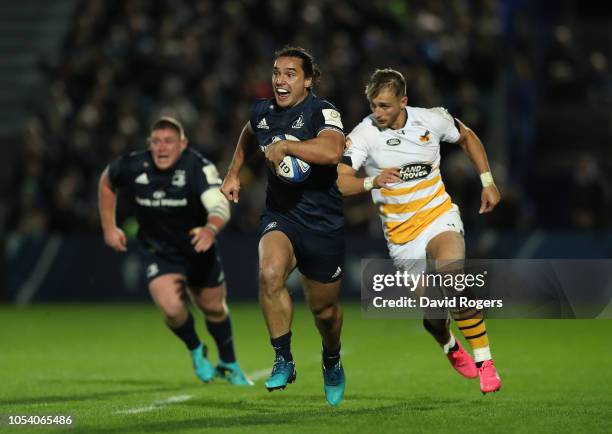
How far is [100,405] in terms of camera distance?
904 cm

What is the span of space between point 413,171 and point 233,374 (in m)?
2.52

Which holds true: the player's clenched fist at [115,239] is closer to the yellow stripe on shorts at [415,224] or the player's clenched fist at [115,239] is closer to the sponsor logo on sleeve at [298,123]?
the yellow stripe on shorts at [415,224]

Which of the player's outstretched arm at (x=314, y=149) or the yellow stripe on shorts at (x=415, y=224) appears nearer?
the player's outstretched arm at (x=314, y=149)

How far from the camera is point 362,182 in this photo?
8.90 metres

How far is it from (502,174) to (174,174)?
9181 millimetres

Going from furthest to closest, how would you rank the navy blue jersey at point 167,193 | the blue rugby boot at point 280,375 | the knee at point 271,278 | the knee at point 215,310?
the knee at point 215,310 → the navy blue jersey at point 167,193 → the knee at point 271,278 → the blue rugby boot at point 280,375

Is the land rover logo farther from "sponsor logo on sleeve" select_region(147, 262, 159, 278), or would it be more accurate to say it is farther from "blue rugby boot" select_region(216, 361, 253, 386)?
"sponsor logo on sleeve" select_region(147, 262, 159, 278)

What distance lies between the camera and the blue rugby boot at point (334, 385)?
8.82 metres

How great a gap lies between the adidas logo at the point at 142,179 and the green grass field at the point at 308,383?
1643mm

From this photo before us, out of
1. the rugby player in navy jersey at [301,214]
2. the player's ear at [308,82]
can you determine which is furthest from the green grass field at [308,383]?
the player's ear at [308,82]

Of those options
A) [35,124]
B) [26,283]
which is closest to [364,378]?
[26,283]

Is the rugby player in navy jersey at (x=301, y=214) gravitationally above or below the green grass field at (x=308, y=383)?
above

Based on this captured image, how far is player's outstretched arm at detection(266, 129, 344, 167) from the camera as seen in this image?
26.7 feet

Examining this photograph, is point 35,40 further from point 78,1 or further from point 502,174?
point 502,174
